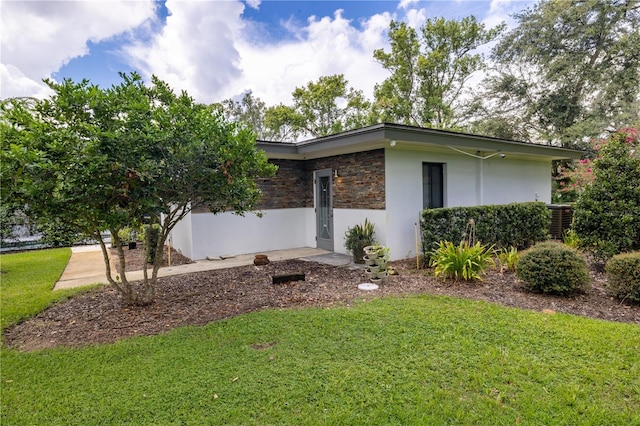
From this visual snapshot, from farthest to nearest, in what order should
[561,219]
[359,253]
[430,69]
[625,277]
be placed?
[430,69]
[561,219]
[359,253]
[625,277]

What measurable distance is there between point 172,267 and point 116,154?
4.65m

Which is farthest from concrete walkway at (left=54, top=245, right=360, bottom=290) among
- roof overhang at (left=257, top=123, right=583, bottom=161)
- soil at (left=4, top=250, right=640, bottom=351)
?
roof overhang at (left=257, top=123, right=583, bottom=161)

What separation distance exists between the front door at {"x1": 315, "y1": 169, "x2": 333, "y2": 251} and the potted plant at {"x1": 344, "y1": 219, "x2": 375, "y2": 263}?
152 cm

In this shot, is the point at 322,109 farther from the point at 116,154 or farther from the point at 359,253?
the point at 116,154

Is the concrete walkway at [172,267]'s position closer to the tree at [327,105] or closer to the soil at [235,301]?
the soil at [235,301]

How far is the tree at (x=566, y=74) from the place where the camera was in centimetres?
1570

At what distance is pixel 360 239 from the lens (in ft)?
26.0

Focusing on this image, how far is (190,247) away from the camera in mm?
8922

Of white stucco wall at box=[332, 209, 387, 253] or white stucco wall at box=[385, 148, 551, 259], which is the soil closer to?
white stucco wall at box=[332, 209, 387, 253]

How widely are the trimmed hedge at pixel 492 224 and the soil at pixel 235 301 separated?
1000 mm

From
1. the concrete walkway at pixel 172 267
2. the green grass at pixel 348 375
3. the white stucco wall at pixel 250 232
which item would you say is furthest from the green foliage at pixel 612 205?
the white stucco wall at pixel 250 232

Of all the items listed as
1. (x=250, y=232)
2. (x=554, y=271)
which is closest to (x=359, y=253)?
(x=250, y=232)

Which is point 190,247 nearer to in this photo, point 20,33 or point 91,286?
point 91,286

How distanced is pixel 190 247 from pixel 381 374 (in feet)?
23.5
